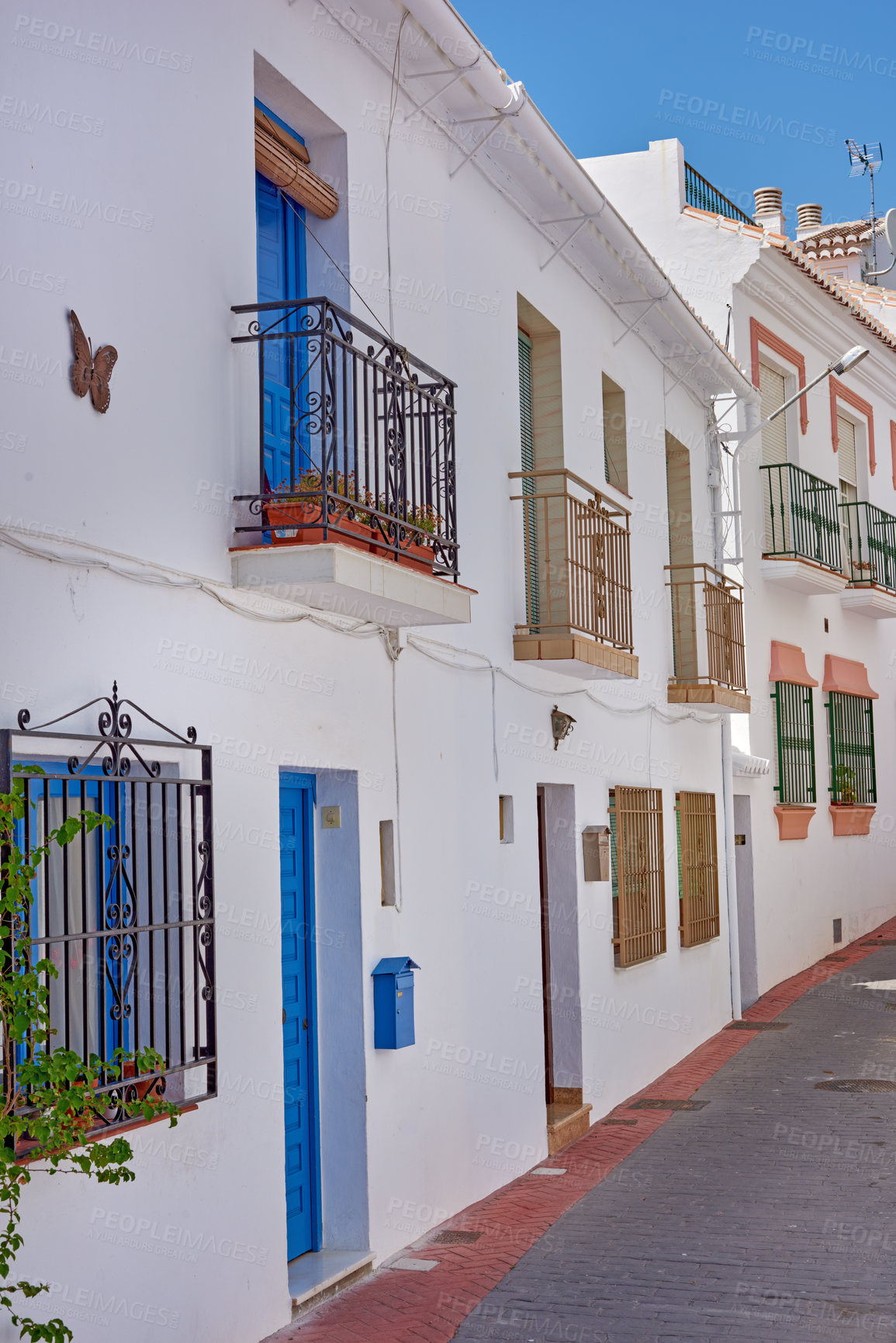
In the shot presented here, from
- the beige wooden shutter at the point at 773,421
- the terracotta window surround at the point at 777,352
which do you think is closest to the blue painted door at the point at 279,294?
the terracotta window surround at the point at 777,352

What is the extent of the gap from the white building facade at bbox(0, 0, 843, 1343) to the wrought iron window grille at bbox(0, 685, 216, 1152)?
0.9 inches

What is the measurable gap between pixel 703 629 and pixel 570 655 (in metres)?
5.02

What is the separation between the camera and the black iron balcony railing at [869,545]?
64.4 ft

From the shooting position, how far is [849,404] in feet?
66.8

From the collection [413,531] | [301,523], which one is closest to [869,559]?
[413,531]

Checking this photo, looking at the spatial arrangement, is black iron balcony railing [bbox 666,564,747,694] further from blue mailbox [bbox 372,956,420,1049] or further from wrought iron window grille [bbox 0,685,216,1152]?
wrought iron window grille [bbox 0,685,216,1152]

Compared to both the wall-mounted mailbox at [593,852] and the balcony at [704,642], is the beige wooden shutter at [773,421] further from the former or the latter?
the wall-mounted mailbox at [593,852]

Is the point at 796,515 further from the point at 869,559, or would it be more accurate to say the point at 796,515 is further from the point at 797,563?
the point at 869,559

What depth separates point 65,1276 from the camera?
177 inches

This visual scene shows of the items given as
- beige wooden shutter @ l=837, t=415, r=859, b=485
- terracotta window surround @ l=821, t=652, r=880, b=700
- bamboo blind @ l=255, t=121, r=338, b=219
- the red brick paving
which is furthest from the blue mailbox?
beige wooden shutter @ l=837, t=415, r=859, b=485

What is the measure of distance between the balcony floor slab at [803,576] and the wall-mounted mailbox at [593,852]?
23.0 feet

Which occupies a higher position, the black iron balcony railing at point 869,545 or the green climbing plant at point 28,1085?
the black iron balcony railing at point 869,545

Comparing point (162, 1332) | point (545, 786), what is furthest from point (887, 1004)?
point (162, 1332)

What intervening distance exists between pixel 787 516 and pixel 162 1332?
13849mm
